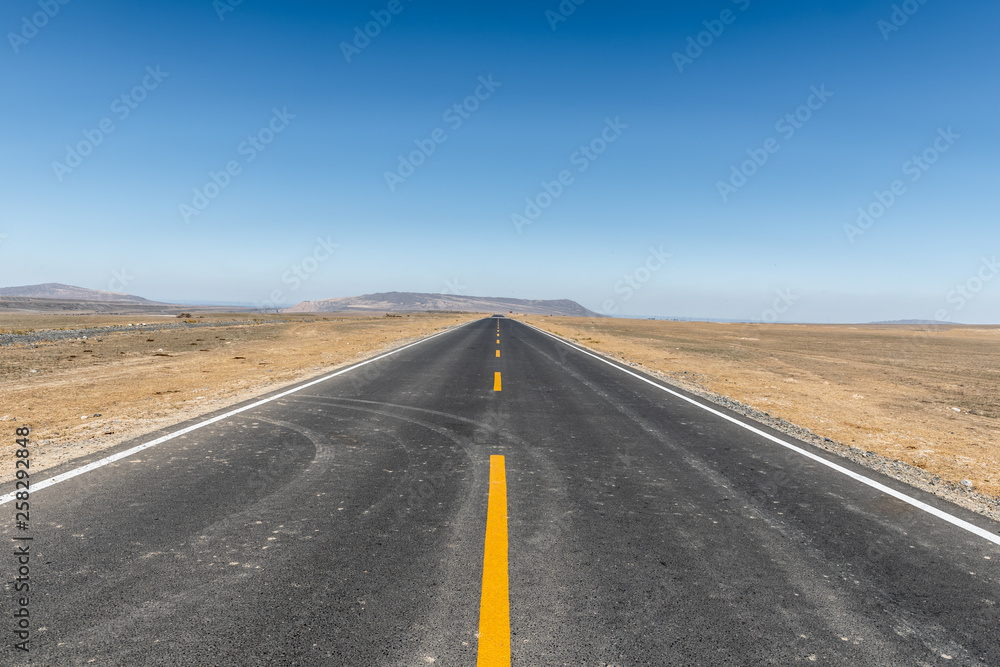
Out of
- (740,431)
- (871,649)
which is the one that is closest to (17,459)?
(871,649)

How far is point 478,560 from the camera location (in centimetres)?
344

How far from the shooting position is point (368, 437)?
6.80 metres

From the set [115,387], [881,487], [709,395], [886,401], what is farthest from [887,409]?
[115,387]

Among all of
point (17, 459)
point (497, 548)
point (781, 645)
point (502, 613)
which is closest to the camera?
point (781, 645)

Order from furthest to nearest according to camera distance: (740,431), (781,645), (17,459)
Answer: (740,431)
(17,459)
(781,645)

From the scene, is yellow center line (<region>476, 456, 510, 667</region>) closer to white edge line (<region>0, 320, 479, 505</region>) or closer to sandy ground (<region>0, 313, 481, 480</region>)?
white edge line (<region>0, 320, 479, 505</region>)

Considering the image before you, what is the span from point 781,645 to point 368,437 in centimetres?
536

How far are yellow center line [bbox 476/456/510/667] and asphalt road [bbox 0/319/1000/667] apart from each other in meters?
0.06

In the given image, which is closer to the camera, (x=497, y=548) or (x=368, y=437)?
(x=497, y=548)

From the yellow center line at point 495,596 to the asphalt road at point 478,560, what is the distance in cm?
6

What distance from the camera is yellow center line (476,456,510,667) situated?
2.49 meters

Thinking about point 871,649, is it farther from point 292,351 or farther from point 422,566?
point 292,351

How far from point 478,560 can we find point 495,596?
465 mm

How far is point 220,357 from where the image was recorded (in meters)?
18.5
